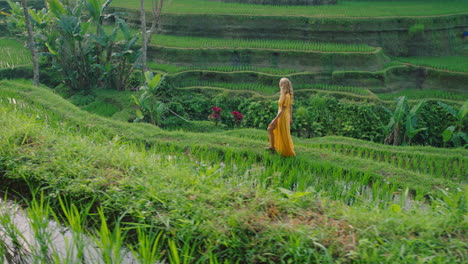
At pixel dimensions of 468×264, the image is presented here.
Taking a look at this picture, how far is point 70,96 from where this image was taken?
8.17 meters

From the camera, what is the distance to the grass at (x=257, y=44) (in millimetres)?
9102

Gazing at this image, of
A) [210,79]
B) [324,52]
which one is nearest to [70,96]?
[210,79]

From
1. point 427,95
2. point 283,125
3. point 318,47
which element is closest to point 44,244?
point 283,125

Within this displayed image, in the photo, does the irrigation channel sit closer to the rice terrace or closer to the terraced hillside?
the rice terrace

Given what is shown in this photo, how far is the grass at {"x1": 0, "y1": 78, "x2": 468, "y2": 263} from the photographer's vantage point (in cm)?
282

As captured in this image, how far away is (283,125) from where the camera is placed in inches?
196

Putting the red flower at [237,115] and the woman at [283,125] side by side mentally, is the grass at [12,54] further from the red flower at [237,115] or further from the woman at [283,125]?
the woman at [283,125]

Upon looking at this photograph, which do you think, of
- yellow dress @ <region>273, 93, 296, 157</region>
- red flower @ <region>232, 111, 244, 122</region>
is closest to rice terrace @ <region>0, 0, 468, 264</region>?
yellow dress @ <region>273, 93, 296, 157</region>

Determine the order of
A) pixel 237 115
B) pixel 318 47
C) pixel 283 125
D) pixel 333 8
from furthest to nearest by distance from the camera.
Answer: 1. pixel 333 8
2. pixel 318 47
3. pixel 237 115
4. pixel 283 125

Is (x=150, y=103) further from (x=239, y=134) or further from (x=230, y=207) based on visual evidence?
(x=230, y=207)

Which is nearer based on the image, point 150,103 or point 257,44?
point 150,103

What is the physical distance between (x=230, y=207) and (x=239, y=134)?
330cm

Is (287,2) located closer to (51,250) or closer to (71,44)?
(71,44)

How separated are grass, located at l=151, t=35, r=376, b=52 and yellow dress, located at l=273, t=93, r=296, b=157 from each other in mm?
4351
